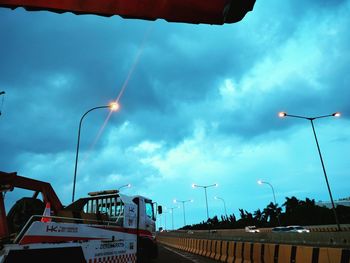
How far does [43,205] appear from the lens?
9430 mm

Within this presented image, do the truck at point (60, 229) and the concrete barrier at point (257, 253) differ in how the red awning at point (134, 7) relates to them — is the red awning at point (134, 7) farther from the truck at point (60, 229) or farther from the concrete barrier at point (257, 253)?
the concrete barrier at point (257, 253)

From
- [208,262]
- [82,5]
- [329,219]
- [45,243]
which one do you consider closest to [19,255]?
[45,243]

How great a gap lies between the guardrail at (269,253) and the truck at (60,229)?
14.2ft

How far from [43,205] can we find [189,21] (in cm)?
803

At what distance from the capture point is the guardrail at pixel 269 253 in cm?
862

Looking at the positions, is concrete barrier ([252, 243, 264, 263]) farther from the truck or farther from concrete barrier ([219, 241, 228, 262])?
the truck

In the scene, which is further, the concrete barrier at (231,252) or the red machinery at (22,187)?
the concrete barrier at (231,252)

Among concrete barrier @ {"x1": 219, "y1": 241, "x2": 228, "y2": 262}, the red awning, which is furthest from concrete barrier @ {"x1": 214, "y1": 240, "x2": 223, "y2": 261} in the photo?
the red awning

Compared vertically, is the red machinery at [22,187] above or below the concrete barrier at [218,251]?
above

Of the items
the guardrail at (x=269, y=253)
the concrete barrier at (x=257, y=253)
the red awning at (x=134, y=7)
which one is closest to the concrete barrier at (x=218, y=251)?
the guardrail at (x=269, y=253)

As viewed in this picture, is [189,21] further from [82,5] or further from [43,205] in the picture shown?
[43,205]

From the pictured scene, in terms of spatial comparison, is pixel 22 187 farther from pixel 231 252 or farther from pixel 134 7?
pixel 231 252

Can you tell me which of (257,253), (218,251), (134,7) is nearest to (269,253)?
(257,253)

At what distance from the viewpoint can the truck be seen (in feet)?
22.4
